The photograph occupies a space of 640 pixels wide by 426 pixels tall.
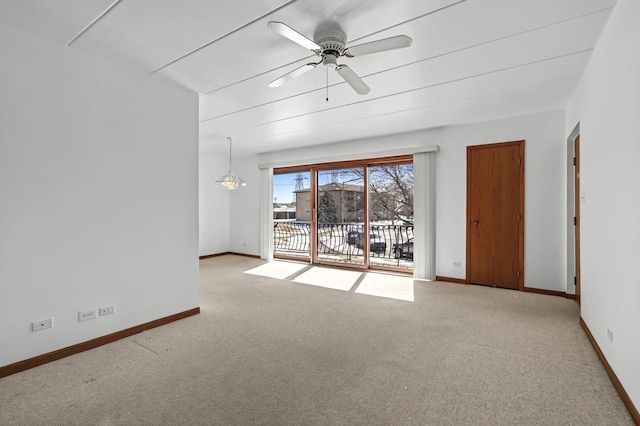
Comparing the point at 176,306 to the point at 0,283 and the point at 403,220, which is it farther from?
the point at 403,220

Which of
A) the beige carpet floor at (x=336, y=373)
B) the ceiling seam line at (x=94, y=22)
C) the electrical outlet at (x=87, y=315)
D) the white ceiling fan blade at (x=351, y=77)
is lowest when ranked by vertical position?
the beige carpet floor at (x=336, y=373)

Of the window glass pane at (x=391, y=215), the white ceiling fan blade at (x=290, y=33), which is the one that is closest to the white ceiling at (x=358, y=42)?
the white ceiling fan blade at (x=290, y=33)

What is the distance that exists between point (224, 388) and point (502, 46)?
3.35 meters

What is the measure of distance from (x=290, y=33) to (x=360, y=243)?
4684mm

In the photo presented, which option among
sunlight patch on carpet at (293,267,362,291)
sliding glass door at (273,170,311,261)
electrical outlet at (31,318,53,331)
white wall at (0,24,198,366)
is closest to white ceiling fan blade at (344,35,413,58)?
white wall at (0,24,198,366)

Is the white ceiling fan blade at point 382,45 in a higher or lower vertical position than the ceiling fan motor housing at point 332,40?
lower

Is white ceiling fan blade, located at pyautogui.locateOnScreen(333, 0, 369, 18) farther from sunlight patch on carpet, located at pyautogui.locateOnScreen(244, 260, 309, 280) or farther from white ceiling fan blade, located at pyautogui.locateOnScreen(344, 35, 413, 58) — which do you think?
sunlight patch on carpet, located at pyautogui.locateOnScreen(244, 260, 309, 280)

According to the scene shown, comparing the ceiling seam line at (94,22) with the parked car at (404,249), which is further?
the parked car at (404,249)

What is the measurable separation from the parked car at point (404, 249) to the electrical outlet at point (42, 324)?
16.4 ft

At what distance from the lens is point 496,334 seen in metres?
2.96

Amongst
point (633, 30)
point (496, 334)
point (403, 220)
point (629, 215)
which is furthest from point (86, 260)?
point (403, 220)

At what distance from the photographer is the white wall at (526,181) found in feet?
14.1

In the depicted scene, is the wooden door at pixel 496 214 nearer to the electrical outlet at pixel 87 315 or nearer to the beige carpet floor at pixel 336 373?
the beige carpet floor at pixel 336 373

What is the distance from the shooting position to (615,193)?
212 cm
